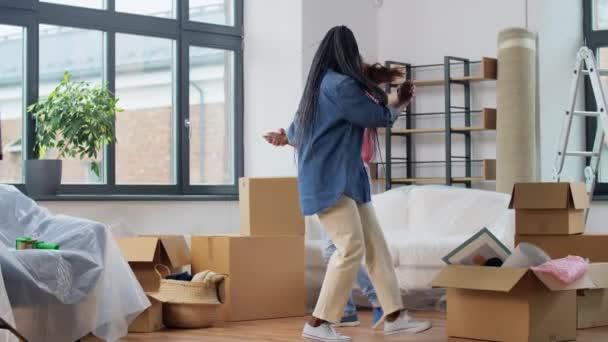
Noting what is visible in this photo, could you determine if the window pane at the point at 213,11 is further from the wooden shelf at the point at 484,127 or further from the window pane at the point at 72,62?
the wooden shelf at the point at 484,127

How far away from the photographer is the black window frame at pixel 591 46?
655cm

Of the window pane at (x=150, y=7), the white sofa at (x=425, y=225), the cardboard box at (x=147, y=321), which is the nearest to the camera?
the cardboard box at (x=147, y=321)

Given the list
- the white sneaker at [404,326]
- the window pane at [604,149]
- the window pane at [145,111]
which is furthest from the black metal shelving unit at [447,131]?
the white sneaker at [404,326]

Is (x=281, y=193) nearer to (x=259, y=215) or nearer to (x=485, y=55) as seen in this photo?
(x=259, y=215)

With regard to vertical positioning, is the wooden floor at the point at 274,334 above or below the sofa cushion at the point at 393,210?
below

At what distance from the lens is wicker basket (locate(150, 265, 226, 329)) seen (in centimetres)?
472

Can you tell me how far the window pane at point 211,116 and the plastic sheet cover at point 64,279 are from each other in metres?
2.28

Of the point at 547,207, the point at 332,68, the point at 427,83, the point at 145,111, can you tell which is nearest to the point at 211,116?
the point at 145,111

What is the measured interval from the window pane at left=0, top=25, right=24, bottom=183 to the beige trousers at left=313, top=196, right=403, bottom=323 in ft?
8.73

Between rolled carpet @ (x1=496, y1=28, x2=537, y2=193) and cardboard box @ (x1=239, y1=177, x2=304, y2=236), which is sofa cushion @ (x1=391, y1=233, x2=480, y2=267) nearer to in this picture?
cardboard box @ (x1=239, y1=177, x2=304, y2=236)

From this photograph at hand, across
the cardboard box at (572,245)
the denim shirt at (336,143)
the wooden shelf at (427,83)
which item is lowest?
the cardboard box at (572,245)

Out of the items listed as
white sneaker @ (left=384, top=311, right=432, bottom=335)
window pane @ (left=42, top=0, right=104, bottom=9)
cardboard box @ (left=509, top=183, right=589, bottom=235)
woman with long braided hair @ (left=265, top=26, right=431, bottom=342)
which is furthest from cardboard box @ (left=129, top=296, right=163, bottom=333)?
window pane @ (left=42, top=0, right=104, bottom=9)

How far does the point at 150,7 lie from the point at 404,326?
3.19 metres

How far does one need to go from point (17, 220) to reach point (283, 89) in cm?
270
